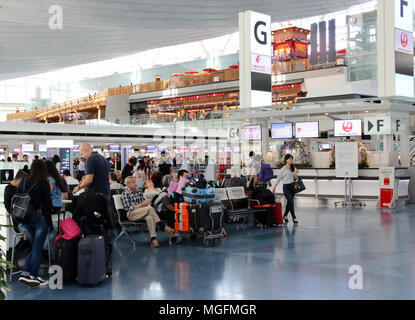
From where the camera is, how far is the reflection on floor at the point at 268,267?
17.9 feet

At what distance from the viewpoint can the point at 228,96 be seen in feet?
155

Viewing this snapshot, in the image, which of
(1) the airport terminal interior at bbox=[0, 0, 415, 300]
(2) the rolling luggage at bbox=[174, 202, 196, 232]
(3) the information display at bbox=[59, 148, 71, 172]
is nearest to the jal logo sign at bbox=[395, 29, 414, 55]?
(1) the airport terminal interior at bbox=[0, 0, 415, 300]

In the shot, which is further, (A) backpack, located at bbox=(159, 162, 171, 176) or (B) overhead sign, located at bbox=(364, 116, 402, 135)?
(A) backpack, located at bbox=(159, 162, 171, 176)

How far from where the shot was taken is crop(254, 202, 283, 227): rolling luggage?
1087 centimetres

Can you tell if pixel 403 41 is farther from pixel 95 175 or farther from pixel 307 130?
pixel 95 175

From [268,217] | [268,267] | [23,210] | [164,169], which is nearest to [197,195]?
[268,267]

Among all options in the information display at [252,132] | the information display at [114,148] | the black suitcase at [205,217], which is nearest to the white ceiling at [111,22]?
the information display at [114,148]

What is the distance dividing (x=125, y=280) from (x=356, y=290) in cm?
267

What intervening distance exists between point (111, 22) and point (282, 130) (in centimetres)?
1584

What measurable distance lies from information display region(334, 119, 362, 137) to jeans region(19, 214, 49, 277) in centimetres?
1269

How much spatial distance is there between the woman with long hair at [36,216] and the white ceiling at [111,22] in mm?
20015

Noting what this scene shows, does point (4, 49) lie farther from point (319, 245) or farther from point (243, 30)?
point (319, 245)

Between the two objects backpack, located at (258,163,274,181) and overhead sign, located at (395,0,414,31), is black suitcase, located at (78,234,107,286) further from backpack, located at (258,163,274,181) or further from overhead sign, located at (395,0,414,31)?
overhead sign, located at (395,0,414,31)

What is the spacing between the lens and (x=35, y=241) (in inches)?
238
